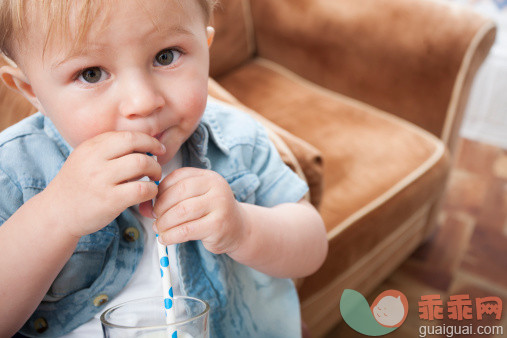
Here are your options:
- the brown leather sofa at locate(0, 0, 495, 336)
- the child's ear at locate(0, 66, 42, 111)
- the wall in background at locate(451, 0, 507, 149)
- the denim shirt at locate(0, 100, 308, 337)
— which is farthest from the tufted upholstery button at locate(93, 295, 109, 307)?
the wall in background at locate(451, 0, 507, 149)

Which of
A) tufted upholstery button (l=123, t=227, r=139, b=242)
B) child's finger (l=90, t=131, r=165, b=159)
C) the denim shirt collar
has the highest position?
child's finger (l=90, t=131, r=165, b=159)

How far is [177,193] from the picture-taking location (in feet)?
1.88

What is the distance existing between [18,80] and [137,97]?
197 millimetres

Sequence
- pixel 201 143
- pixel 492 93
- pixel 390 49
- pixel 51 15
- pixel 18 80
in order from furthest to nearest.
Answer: pixel 492 93 → pixel 390 49 → pixel 201 143 → pixel 18 80 → pixel 51 15

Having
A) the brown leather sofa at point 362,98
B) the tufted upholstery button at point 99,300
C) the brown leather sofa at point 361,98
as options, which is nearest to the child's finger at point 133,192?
the tufted upholstery button at point 99,300

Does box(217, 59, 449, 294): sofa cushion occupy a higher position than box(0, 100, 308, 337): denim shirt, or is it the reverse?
box(0, 100, 308, 337): denim shirt

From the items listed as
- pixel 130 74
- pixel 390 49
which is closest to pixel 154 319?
pixel 130 74

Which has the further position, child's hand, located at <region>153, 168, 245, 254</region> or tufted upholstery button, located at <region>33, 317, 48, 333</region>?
tufted upholstery button, located at <region>33, 317, 48, 333</region>

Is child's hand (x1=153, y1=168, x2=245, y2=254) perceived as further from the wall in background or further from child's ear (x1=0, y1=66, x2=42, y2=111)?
the wall in background

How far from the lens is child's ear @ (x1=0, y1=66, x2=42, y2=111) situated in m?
0.61

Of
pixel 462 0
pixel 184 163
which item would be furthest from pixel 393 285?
pixel 462 0

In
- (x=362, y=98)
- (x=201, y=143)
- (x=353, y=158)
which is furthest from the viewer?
(x=362, y=98)

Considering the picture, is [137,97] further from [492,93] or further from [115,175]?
[492,93]

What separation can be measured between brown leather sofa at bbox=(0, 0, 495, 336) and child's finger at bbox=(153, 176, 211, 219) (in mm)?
436
